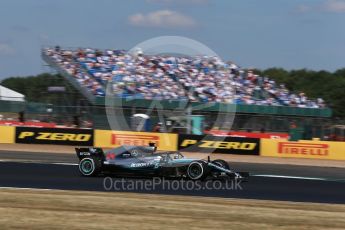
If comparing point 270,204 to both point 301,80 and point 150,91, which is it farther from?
point 301,80

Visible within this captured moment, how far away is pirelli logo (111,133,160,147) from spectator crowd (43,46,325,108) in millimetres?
7180

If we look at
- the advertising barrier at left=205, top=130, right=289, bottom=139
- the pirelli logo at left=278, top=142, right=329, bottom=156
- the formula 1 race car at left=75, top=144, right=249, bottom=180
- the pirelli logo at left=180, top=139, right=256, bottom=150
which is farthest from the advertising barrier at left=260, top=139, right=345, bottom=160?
the formula 1 race car at left=75, top=144, right=249, bottom=180

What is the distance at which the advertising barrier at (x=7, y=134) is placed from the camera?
25469 millimetres

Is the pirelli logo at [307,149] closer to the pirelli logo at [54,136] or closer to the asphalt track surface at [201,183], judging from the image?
the asphalt track surface at [201,183]

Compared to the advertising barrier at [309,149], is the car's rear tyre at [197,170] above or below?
below

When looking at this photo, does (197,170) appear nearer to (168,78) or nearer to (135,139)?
(135,139)

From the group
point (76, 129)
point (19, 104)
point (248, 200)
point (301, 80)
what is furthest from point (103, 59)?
point (301, 80)

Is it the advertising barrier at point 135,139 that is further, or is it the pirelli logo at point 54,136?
the pirelli logo at point 54,136

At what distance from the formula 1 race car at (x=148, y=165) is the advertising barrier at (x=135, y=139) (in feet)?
32.2

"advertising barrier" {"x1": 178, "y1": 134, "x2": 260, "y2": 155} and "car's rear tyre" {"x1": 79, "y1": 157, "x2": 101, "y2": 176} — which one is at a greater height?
"advertising barrier" {"x1": 178, "y1": 134, "x2": 260, "y2": 155}

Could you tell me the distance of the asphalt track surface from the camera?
11719 mm

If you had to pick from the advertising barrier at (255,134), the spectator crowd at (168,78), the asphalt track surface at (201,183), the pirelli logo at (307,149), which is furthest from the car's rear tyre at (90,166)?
the spectator crowd at (168,78)

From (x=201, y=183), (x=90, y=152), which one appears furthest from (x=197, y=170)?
(x=90, y=152)

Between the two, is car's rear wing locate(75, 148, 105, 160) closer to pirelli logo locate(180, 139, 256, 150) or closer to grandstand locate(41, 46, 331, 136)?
pirelli logo locate(180, 139, 256, 150)
